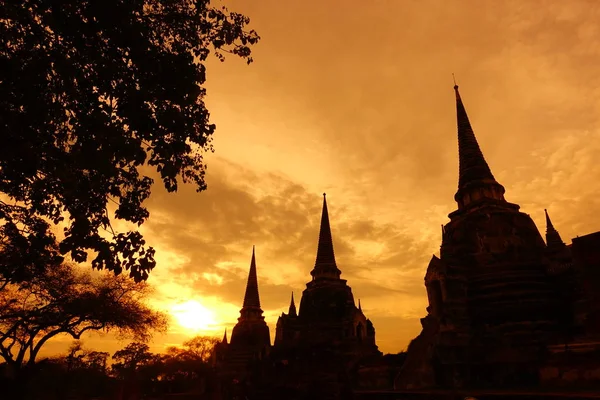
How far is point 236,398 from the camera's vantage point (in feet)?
67.1

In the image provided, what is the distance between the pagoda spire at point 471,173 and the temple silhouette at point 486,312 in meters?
0.07

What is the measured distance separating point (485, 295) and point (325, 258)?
2319 cm

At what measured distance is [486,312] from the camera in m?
21.0

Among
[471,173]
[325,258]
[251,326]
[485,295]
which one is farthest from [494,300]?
[251,326]

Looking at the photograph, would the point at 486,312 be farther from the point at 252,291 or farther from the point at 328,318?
the point at 252,291

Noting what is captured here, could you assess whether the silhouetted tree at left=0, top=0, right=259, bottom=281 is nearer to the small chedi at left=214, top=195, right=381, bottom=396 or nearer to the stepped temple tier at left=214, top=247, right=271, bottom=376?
the small chedi at left=214, top=195, right=381, bottom=396

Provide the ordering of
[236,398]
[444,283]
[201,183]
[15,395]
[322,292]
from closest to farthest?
[201,183], [15,395], [236,398], [444,283], [322,292]

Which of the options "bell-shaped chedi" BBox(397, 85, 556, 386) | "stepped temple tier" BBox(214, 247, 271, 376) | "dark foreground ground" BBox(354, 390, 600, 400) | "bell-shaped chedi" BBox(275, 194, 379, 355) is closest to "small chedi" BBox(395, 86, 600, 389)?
"bell-shaped chedi" BBox(397, 85, 556, 386)

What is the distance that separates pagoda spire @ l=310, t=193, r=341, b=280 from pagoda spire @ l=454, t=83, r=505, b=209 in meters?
18.5

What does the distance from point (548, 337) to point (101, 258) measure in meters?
20.3

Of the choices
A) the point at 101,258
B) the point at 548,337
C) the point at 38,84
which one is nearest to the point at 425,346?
the point at 548,337

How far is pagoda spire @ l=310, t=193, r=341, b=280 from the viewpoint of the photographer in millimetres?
42406

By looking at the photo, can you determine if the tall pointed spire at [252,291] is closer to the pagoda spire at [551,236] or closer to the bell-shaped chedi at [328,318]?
the bell-shaped chedi at [328,318]

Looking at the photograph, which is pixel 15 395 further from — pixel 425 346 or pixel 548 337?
pixel 548 337
